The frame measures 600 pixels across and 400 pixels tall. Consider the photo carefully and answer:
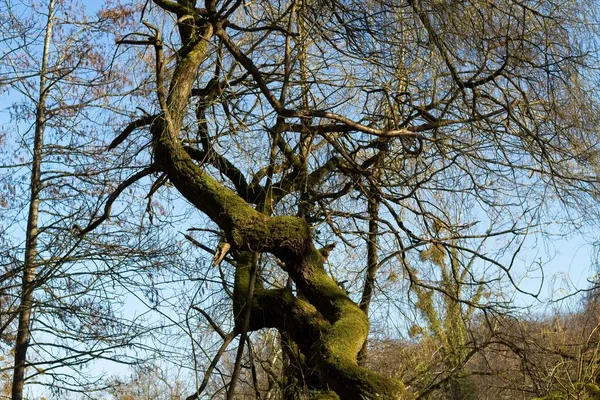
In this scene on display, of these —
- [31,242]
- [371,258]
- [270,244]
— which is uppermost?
[31,242]

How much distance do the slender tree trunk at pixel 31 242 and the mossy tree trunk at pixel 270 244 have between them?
4.54 meters

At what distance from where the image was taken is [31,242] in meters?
9.15

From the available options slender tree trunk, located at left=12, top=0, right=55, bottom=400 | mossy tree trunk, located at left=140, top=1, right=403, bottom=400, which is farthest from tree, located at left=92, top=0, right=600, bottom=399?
slender tree trunk, located at left=12, top=0, right=55, bottom=400

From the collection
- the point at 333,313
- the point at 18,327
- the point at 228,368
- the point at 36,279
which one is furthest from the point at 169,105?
the point at 18,327

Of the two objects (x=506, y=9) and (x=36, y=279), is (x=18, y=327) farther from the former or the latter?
(x=506, y=9)

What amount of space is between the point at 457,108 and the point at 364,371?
2.17 meters

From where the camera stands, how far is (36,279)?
850 centimetres

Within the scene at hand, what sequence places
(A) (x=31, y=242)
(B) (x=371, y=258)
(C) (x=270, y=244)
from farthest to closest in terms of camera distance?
1. (A) (x=31, y=242)
2. (B) (x=371, y=258)
3. (C) (x=270, y=244)

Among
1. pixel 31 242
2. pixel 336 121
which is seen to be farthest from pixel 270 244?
pixel 31 242

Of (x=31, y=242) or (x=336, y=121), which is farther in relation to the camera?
(x=31, y=242)

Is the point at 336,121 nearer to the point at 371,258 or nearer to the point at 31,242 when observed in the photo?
the point at 371,258

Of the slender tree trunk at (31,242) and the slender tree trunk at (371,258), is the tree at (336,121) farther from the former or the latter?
the slender tree trunk at (31,242)

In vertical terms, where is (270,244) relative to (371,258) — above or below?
below

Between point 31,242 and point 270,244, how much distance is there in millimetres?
5628
